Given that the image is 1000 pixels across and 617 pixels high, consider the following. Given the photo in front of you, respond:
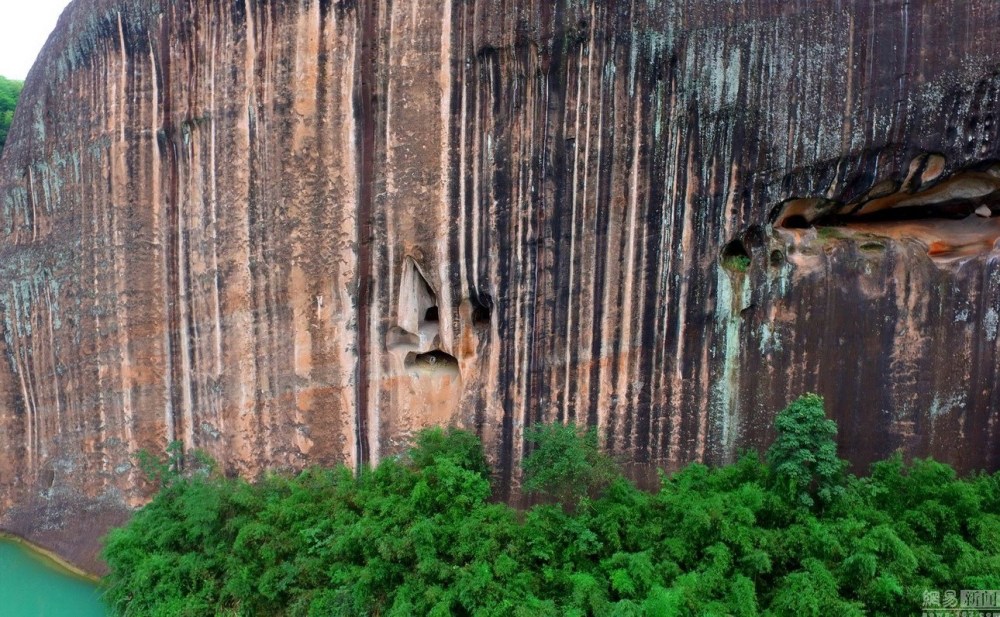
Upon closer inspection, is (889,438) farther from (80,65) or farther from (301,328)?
(80,65)

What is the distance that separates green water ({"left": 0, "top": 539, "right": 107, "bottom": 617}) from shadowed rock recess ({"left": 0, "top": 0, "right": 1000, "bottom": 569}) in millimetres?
337

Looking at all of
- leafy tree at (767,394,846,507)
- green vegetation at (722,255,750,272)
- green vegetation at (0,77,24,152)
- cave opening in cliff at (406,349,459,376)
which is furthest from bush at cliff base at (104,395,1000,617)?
green vegetation at (0,77,24,152)

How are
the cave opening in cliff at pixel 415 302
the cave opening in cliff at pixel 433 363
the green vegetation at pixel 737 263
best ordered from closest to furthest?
the green vegetation at pixel 737 263
the cave opening in cliff at pixel 415 302
the cave opening in cliff at pixel 433 363

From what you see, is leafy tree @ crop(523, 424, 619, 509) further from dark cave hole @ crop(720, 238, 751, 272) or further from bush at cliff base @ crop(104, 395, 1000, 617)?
dark cave hole @ crop(720, 238, 751, 272)

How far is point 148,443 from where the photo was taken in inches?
293

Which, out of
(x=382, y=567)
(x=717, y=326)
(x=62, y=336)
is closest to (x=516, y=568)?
(x=382, y=567)

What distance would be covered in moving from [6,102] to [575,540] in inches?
511

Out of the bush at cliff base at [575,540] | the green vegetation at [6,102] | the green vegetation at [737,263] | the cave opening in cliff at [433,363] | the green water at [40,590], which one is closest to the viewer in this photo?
the bush at cliff base at [575,540]

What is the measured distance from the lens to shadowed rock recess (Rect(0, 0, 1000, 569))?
5.34 meters

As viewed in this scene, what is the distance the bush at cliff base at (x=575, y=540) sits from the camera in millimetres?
4359

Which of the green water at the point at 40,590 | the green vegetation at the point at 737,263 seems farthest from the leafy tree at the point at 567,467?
the green water at the point at 40,590

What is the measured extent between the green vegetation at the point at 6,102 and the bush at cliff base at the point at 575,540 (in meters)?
8.95

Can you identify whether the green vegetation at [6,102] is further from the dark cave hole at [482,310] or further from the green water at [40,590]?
the dark cave hole at [482,310]

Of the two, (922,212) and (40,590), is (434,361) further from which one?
(40,590)
